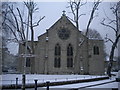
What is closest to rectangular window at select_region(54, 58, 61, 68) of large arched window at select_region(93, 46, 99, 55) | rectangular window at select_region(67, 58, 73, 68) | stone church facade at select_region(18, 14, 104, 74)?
stone church facade at select_region(18, 14, 104, 74)

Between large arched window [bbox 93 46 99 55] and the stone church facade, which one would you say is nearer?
the stone church facade

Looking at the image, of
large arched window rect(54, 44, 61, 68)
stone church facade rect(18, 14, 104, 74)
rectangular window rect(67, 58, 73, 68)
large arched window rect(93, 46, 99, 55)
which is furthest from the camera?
large arched window rect(93, 46, 99, 55)

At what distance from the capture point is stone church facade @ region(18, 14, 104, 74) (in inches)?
1359

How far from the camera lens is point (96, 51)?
119 feet

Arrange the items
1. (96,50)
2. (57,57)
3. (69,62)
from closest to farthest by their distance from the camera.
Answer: (57,57) → (69,62) → (96,50)

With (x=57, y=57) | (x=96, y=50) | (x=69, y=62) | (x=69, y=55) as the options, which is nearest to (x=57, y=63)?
(x=57, y=57)

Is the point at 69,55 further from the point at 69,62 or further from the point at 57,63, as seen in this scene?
the point at 57,63

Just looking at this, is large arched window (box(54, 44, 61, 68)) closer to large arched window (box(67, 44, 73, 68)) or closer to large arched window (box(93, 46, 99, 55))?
large arched window (box(67, 44, 73, 68))

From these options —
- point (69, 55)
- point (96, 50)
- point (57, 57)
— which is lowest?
point (57, 57)

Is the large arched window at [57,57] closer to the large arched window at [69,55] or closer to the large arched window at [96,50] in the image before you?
the large arched window at [69,55]

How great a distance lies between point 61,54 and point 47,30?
4616 mm

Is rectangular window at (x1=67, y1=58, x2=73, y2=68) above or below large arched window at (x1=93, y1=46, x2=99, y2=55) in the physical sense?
below

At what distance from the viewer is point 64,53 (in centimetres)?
3512

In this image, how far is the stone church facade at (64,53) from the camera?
3453 centimetres
